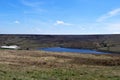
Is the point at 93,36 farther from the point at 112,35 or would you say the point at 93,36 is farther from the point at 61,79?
the point at 61,79

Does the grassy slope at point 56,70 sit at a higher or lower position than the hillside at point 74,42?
Result: higher

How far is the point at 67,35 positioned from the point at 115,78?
570 feet

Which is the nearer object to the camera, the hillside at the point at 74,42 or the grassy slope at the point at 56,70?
the grassy slope at the point at 56,70

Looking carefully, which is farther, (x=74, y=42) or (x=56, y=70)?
(x=74, y=42)

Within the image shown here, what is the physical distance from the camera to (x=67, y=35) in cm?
19300

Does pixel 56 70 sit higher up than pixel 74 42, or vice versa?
pixel 56 70

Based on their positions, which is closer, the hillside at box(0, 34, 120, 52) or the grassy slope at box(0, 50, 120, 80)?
the grassy slope at box(0, 50, 120, 80)

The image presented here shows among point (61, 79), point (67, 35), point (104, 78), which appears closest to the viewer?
point (61, 79)

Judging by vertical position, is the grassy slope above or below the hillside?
above

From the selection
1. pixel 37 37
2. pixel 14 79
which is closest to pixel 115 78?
pixel 14 79

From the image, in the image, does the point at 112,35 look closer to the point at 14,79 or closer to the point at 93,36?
the point at 93,36

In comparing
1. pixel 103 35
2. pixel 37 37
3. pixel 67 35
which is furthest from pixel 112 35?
pixel 37 37

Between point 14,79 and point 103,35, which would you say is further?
point 103,35

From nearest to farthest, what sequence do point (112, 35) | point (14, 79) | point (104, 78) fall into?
point (14, 79), point (104, 78), point (112, 35)
